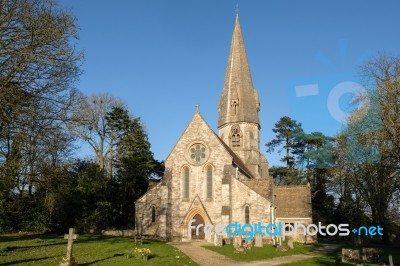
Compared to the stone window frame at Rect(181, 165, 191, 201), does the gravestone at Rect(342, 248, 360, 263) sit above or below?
below

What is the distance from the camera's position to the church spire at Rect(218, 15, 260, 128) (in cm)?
3972

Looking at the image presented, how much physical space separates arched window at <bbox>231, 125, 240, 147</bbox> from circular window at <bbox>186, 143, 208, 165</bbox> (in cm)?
864

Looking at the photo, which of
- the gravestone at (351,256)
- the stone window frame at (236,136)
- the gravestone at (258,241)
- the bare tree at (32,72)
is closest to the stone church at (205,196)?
the gravestone at (258,241)

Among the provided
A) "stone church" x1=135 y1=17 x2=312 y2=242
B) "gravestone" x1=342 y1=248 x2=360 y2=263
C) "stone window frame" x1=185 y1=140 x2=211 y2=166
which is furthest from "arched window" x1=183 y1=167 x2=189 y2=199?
"gravestone" x1=342 y1=248 x2=360 y2=263

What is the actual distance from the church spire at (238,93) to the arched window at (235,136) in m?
0.76

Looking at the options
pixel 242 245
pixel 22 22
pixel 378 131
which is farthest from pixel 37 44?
Answer: pixel 378 131

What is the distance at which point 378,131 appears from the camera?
2088cm

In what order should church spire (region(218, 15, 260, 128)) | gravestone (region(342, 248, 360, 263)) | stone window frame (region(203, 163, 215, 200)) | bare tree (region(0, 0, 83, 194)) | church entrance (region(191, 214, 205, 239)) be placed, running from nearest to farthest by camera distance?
bare tree (region(0, 0, 83, 194)) < gravestone (region(342, 248, 360, 263)) < church entrance (region(191, 214, 205, 239)) < stone window frame (region(203, 163, 215, 200)) < church spire (region(218, 15, 260, 128))

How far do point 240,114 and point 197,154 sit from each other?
1019 cm

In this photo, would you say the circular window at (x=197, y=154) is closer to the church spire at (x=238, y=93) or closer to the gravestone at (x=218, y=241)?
the gravestone at (x=218, y=241)

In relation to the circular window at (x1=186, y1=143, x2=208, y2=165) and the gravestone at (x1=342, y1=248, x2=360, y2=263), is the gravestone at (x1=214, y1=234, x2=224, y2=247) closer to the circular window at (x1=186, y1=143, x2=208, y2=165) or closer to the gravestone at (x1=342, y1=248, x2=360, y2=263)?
the circular window at (x1=186, y1=143, x2=208, y2=165)

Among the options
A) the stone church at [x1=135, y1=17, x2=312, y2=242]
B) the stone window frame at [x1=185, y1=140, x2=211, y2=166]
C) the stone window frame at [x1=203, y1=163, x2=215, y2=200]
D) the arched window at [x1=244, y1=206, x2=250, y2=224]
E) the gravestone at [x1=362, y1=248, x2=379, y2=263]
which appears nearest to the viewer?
the gravestone at [x1=362, y1=248, x2=379, y2=263]

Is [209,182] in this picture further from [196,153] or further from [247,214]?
[247,214]

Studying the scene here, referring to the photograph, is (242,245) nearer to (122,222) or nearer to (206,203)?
(206,203)
